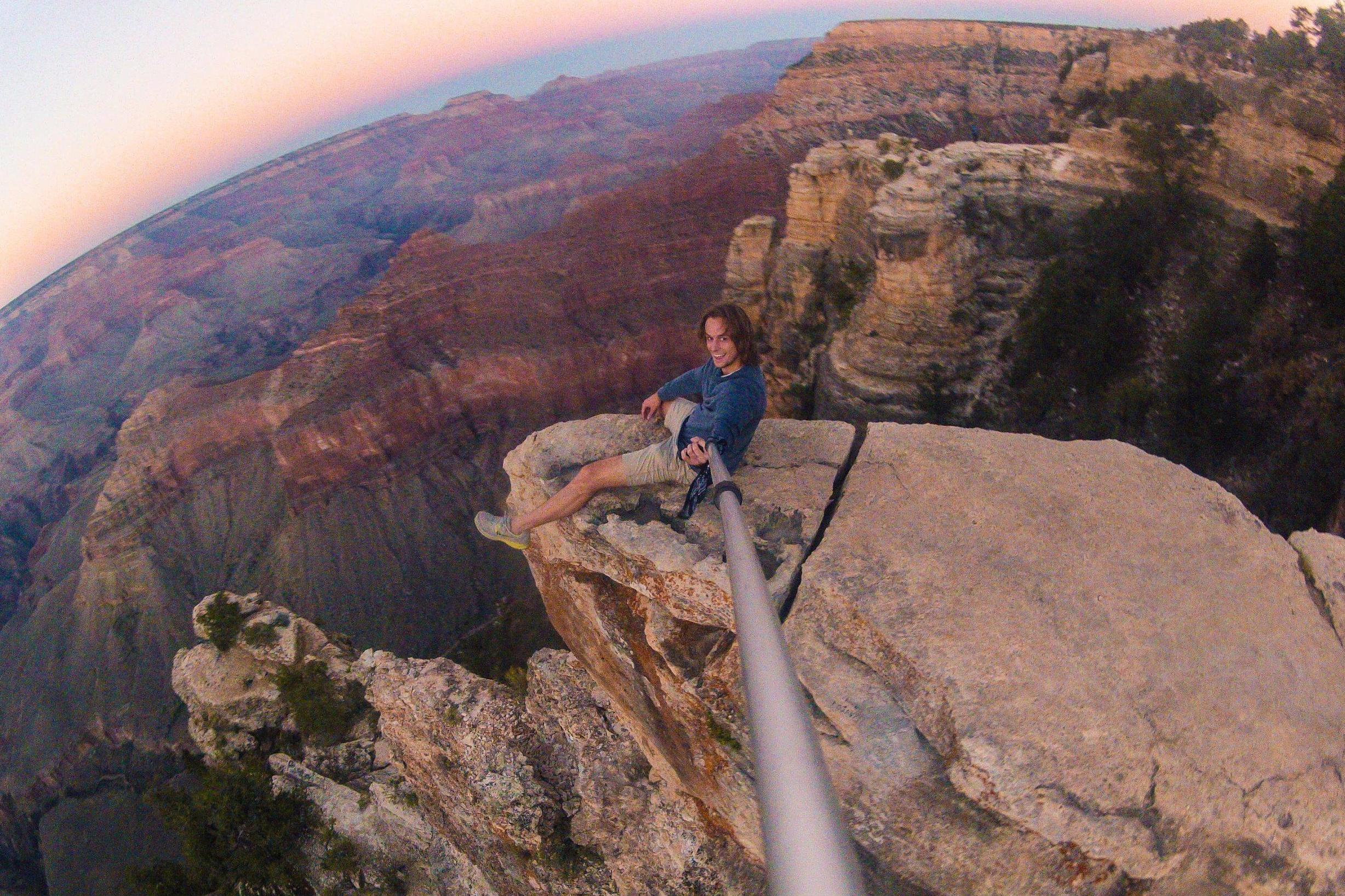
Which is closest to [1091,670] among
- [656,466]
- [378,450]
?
[656,466]

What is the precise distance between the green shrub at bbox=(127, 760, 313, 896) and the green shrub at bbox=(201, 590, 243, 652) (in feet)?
11.4

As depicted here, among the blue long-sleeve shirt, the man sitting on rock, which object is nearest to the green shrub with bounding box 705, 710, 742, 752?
the man sitting on rock

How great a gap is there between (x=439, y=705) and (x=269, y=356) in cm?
5962

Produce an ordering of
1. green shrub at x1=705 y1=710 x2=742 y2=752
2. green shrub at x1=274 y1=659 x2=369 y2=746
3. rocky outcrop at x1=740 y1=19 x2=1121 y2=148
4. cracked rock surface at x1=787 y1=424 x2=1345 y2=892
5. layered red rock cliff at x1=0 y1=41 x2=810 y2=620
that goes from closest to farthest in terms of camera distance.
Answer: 1. cracked rock surface at x1=787 y1=424 x2=1345 y2=892
2. green shrub at x1=705 y1=710 x2=742 y2=752
3. green shrub at x1=274 y1=659 x2=369 y2=746
4. rocky outcrop at x1=740 y1=19 x2=1121 y2=148
5. layered red rock cliff at x1=0 y1=41 x2=810 y2=620

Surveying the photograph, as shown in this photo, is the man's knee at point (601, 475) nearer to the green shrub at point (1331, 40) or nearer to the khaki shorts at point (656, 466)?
the khaki shorts at point (656, 466)

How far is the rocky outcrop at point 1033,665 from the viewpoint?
3.31 metres

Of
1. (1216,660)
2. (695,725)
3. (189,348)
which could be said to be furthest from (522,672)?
(189,348)

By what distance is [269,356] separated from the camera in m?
56.0

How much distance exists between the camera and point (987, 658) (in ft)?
12.3

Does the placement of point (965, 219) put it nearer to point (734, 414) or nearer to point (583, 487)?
point (734, 414)

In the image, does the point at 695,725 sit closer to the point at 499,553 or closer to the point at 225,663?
the point at 225,663

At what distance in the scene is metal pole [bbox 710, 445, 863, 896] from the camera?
1.02m

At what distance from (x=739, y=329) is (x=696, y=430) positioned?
94 cm

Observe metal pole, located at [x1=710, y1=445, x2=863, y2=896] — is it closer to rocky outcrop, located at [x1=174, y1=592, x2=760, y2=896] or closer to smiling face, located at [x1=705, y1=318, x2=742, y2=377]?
smiling face, located at [x1=705, y1=318, x2=742, y2=377]
